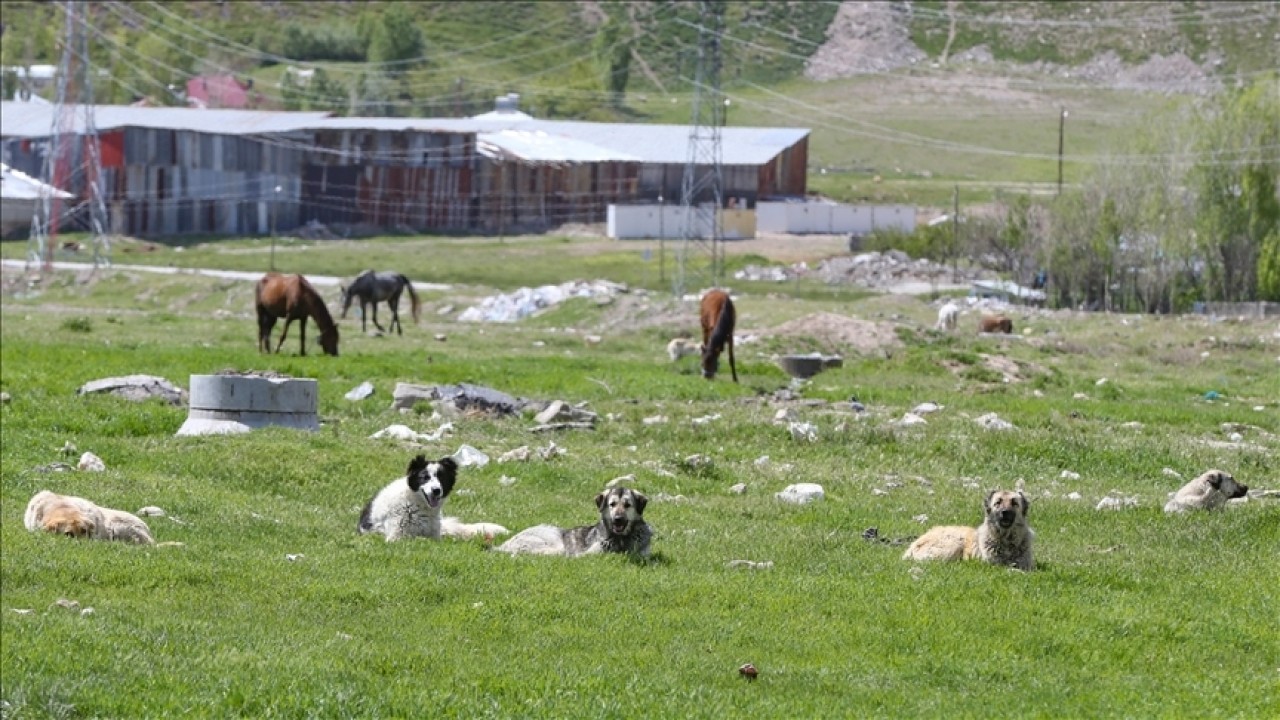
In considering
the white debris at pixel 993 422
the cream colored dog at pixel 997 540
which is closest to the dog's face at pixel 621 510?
the cream colored dog at pixel 997 540

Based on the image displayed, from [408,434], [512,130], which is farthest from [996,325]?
[512,130]

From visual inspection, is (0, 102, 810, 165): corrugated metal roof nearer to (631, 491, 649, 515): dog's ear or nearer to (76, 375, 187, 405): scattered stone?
(76, 375, 187, 405): scattered stone

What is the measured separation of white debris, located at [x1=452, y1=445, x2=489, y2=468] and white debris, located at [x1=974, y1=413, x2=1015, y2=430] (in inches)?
264

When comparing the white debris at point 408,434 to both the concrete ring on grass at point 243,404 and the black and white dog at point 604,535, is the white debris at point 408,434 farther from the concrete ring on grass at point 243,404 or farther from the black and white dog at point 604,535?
the black and white dog at point 604,535

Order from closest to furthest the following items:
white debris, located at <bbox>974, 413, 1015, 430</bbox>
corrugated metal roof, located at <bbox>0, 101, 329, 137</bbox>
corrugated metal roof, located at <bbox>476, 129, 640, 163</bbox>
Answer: white debris, located at <bbox>974, 413, 1015, 430</bbox> < corrugated metal roof, located at <bbox>0, 101, 329, 137</bbox> < corrugated metal roof, located at <bbox>476, 129, 640, 163</bbox>

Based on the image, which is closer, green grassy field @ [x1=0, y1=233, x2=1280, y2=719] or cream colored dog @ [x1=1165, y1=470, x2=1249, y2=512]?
green grassy field @ [x1=0, y1=233, x2=1280, y2=719]

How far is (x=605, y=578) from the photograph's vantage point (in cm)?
1480

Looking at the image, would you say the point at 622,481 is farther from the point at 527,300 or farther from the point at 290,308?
the point at 527,300

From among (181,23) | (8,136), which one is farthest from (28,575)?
(181,23)

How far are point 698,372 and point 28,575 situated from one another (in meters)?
22.1

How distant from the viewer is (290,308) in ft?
128

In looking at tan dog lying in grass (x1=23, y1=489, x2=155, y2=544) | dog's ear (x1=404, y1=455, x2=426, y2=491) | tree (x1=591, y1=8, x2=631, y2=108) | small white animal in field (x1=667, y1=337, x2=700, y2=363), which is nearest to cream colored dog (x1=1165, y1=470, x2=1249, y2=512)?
dog's ear (x1=404, y1=455, x2=426, y2=491)

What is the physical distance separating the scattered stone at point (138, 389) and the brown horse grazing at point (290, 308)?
9.78 metres

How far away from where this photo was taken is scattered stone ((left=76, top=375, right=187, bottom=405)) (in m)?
27.4
